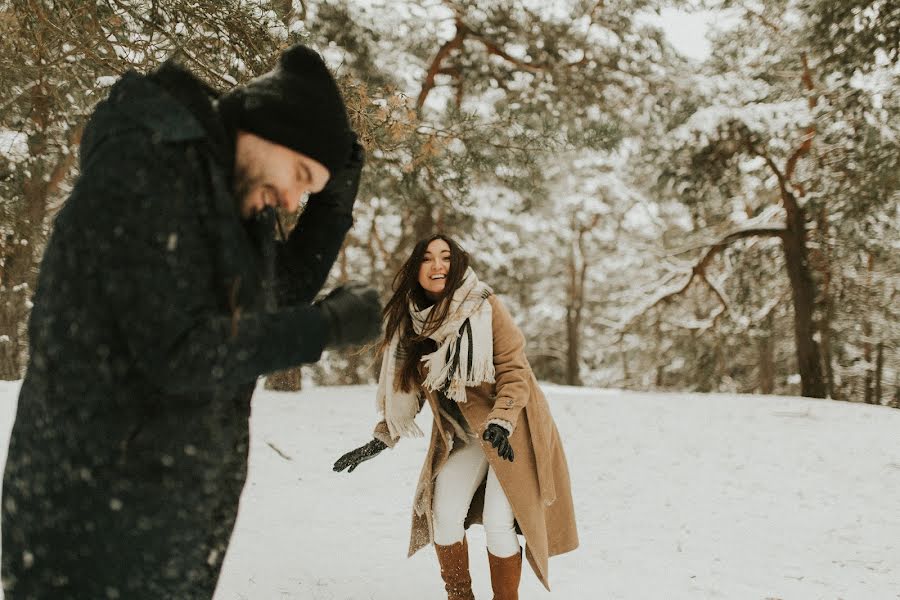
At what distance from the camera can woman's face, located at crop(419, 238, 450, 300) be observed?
3.67m

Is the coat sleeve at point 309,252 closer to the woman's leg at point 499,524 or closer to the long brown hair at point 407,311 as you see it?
the long brown hair at point 407,311

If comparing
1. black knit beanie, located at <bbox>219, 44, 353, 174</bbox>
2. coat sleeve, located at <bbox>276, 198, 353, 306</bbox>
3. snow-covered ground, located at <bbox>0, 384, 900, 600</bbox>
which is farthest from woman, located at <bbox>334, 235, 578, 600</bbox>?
black knit beanie, located at <bbox>219, 44, 353, 174</bbox>

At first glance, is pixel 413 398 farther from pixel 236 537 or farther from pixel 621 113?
pixel 621 113

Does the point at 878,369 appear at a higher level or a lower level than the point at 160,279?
higher

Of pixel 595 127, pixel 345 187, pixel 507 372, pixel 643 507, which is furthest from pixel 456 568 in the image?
pixel 595 127

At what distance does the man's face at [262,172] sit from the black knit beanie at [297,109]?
0.02 metres

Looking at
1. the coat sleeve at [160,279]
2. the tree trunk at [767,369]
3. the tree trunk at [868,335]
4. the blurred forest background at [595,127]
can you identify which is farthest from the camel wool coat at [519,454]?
the tree trunk at [767,369]

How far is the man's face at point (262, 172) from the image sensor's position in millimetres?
1565

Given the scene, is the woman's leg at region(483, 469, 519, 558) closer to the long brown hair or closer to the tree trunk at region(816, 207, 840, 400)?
the long brown hair

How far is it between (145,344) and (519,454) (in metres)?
2.43

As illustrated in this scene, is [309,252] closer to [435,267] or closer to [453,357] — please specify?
[453,357]

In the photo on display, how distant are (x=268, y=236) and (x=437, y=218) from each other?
13.6 m

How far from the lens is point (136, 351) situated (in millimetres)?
1303

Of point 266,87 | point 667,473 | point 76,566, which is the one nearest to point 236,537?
point 76,566
